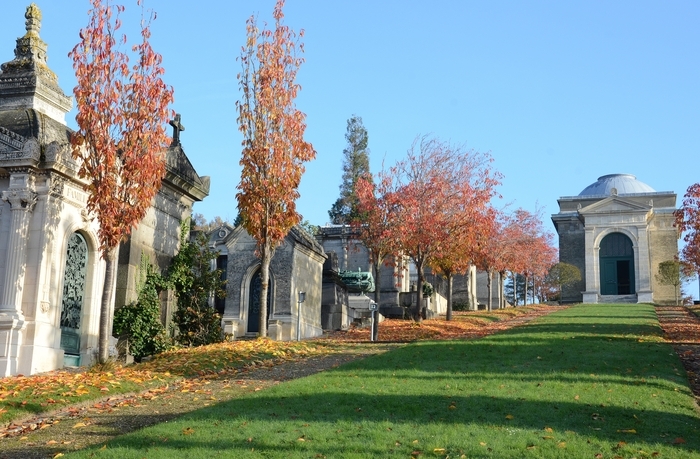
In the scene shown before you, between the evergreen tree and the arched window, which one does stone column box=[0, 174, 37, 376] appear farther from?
the evergreen tree

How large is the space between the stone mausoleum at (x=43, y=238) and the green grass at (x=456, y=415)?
617 centimetres

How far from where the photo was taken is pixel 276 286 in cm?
2362

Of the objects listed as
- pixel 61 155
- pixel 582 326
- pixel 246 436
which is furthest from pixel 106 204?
pixel 582 326

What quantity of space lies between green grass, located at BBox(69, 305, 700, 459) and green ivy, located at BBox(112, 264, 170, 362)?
19.0ft

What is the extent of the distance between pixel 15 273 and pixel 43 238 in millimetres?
858

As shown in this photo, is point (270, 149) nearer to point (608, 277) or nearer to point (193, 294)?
point (193, 294)

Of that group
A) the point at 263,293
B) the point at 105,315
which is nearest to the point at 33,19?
the point at 105,315

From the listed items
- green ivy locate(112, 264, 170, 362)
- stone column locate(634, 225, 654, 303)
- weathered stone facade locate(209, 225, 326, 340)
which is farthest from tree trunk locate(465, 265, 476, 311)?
green ivy locate(112, 264, 170, 362)

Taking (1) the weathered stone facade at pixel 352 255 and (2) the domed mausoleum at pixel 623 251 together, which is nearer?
(1) the weathered stone facade at pixel 352 255

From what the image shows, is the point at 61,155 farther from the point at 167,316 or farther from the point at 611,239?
the point at 611,239

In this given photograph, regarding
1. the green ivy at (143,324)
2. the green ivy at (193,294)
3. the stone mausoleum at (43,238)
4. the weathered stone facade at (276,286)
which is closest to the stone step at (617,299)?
the weathered stone facade at (276,286)

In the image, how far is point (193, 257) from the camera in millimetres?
20500

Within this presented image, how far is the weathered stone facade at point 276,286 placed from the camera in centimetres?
2339

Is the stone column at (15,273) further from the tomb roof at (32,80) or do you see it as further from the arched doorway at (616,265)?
the arched doorway at (616,265)
